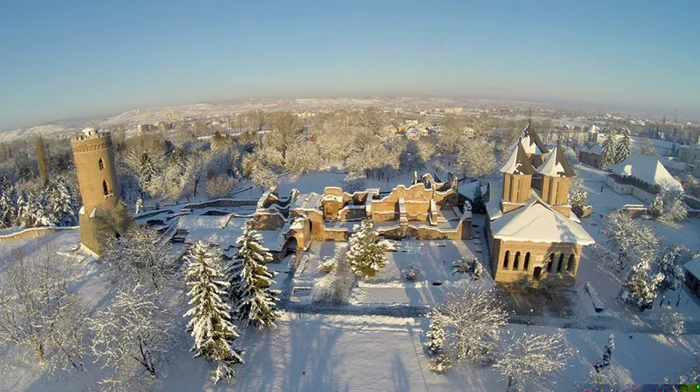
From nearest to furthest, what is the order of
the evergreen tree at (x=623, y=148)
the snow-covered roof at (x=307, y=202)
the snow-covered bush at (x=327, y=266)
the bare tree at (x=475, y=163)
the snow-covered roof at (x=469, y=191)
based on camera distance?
the snow-covered bush at (x=327, y=266) < the snow-covered roof at (x=307, y=202) < the snow-covered roof at (x=469, y=191) < the bare tree at (x=475, y=163) < the evergreen tree at (x=623, y=148)

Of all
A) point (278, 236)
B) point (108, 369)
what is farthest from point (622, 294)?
point (108, 369)

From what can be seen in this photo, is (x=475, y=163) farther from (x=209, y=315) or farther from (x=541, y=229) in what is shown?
(x=209, y=315)

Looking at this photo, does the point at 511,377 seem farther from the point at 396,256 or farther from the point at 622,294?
the point at 396,256

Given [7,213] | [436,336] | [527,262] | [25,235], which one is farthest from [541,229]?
[7,213]

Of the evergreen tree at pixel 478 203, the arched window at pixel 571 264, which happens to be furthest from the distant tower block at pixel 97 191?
the arched window at pixel 571 264

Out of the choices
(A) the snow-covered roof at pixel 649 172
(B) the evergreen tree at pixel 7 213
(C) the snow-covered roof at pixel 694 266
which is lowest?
(B) the evergreen tree at pixel 7 213

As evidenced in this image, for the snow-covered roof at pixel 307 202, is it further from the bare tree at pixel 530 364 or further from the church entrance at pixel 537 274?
the bare tree at pixel 530 364

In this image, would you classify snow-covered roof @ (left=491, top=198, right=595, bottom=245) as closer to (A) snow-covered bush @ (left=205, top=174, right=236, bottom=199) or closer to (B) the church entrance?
(B) the church entrance
